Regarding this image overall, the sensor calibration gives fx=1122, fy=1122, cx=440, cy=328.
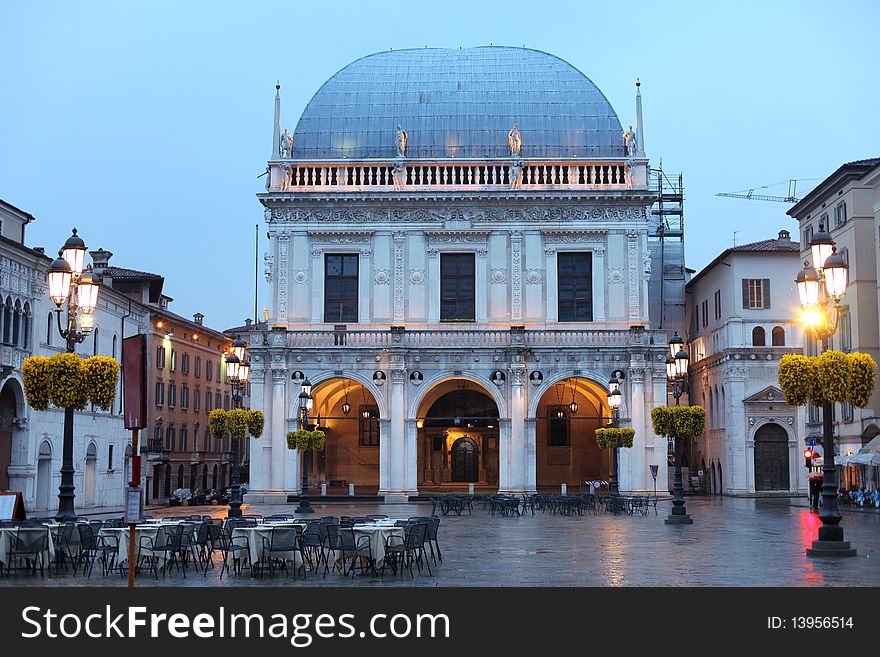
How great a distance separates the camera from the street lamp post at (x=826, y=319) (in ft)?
78.9

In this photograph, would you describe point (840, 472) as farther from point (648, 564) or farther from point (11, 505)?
point (11, 505)

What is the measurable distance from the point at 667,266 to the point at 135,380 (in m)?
66.4

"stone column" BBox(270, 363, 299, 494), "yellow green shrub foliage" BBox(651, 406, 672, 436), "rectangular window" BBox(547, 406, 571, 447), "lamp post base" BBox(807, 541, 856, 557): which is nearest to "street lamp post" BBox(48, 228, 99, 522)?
"lamp post base" BBox(807, 541, 856, 557)

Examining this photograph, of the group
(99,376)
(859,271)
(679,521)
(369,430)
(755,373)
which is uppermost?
(859,271)

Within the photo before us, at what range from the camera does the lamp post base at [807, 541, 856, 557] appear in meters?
24.0

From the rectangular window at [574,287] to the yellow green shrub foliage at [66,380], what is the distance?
37818mm

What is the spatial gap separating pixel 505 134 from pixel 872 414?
24485mm

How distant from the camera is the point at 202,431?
282 ft

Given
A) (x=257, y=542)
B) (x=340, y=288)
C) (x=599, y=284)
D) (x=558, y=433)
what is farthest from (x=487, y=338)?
(x=257, y=542)

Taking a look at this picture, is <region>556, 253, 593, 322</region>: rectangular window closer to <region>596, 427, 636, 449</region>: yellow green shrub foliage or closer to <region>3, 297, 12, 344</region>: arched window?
<region>596, 427, 636, 449</region>: yellow green shrub foliage

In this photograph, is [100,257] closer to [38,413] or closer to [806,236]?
[38,413]

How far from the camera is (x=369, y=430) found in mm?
66312

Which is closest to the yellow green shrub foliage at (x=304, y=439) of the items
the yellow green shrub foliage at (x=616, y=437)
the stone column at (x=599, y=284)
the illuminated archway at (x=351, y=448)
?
the yellow green shrub foliage at (x=616, y=437)

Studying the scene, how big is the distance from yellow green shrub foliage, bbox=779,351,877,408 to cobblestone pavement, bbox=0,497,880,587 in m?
3.54
